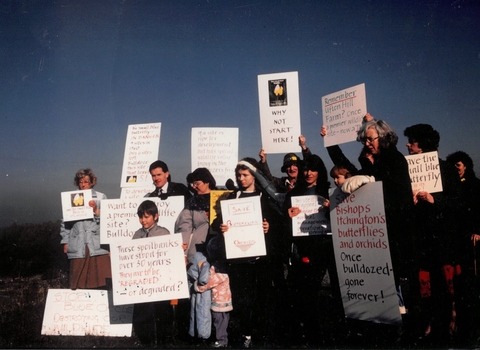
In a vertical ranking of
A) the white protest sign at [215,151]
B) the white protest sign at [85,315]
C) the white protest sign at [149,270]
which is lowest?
the white protest sign at [85,315]

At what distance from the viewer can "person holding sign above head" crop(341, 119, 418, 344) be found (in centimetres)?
371

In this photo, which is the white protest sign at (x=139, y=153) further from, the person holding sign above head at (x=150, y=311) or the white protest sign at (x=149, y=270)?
the white protest sign at (x=149, y=270)

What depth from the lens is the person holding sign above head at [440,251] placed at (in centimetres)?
395

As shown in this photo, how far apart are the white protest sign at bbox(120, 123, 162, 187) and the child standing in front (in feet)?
4.68

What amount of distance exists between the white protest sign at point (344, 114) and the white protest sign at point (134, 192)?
2231 millimetres

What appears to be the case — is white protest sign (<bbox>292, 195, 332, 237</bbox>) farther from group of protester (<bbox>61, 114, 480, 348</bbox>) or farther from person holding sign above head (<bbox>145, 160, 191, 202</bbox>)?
person holding sign above head (<bbox>145, 160, 191, 202</bbox>)

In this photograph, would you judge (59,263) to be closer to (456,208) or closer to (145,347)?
(145,347)

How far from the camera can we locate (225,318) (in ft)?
14.3

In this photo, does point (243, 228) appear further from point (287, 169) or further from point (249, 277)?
point (287, 169)

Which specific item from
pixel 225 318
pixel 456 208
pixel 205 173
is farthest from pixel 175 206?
pixel 456 208

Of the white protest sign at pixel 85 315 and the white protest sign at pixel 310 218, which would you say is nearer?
the white protest sign at pixel 310 218

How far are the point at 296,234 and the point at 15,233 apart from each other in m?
5.44

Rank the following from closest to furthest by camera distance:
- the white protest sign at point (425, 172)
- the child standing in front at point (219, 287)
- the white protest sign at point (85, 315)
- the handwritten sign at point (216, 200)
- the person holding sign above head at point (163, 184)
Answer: the white protest sign at point (425, 172) → the child standing in front at point (219, 287) → the handwritten sign at point (216, 200) → the white protest sign at point (85, 315) → the person holding sign above head at point (163, 184)

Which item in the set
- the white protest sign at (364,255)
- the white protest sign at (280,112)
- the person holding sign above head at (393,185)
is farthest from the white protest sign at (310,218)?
the white protest sign at (280,112)
